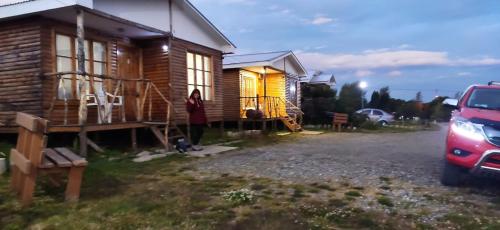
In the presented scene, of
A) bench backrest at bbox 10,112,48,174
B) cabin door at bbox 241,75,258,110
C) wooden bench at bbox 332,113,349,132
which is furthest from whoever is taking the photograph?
wooden bench at bbox 332,113,349,132

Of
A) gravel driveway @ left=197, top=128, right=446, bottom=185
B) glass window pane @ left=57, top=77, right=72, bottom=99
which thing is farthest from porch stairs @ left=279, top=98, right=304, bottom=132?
glass window pane @ left=57, top=77, right=72, bottom=99

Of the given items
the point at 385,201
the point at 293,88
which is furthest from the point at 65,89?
the point at 293,88

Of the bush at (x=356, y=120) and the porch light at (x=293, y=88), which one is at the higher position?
the porch light at (x=293, y=88)

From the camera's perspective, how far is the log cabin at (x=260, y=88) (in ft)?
69.2

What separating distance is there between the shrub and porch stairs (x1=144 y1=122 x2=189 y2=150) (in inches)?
215

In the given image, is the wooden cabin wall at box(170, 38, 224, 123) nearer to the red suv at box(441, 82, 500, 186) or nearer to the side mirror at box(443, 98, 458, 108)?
the side mirror at box(443, 98, 458, 108)

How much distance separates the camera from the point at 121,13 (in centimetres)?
1185

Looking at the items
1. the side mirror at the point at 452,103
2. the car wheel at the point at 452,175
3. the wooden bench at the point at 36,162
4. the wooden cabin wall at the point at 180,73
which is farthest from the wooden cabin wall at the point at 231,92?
the wooden bench at the point at 36,162

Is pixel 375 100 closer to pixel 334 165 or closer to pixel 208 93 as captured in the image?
pixel 208 93

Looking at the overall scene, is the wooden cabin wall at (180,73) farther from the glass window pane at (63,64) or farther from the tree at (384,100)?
the tree at (384,100)

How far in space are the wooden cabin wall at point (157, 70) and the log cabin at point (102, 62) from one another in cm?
3

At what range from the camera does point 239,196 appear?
5527mm

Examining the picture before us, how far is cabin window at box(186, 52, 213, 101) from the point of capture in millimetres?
14656

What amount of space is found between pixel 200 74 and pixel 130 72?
2.72 metres
